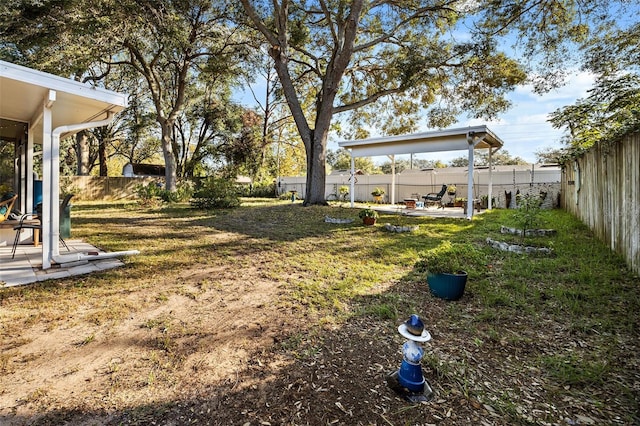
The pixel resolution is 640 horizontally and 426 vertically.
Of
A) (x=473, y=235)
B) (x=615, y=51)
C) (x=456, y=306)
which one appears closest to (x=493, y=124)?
(x=615, y=51)

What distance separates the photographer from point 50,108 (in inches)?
149

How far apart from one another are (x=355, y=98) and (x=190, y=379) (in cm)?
1503

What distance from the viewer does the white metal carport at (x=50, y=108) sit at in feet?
11.7

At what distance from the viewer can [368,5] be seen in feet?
37.5

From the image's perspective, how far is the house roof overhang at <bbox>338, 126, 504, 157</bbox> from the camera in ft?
31.1

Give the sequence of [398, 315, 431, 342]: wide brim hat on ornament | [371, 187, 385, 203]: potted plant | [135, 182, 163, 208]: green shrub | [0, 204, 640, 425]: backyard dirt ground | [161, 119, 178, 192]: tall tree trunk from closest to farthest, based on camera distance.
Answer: [0, 204, 640, 425]: backyard dirt ground, [398, 315, 431, 342]: wide brim hat on ornament, [135, 182, 163, 208]: green shrub, [161, 119, 178, 192]: tall tree trunk, [371, 187, 385, 203]: potted plant

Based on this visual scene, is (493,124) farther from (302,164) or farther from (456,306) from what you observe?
(302,164)

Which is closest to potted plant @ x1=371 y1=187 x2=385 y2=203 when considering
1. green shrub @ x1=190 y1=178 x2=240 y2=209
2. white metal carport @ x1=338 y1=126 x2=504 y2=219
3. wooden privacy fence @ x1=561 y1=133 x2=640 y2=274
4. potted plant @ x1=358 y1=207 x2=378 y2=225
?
white metal carport @ x1=338 y1=126 x2=504 y2=219

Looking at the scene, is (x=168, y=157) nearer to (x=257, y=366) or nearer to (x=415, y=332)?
(x=257, y=366)

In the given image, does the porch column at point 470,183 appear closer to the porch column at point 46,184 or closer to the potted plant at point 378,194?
the potted plant at point 378,194

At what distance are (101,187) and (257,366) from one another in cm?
1925

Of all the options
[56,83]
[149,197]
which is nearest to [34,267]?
[56,83]

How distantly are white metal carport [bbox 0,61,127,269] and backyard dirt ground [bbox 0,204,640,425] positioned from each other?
124 cm

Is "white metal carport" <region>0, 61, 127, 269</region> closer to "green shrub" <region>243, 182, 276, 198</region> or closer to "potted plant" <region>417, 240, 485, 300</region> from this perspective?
"potted plant" <region>417, 240, 485, 300</region>
